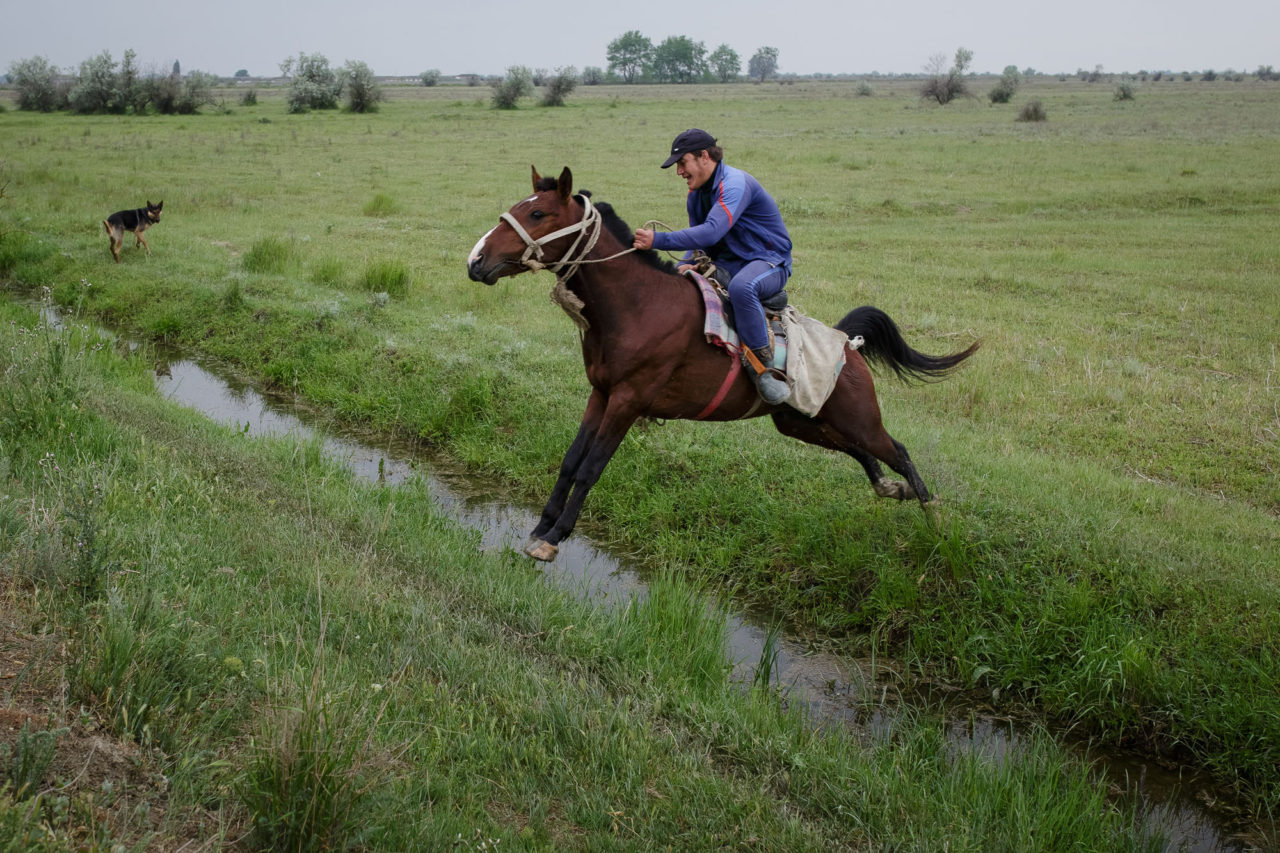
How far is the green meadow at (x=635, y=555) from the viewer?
3732 mm

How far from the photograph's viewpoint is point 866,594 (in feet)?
21.9

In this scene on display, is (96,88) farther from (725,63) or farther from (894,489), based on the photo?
(725,63)

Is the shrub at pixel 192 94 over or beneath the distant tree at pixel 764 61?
beneath

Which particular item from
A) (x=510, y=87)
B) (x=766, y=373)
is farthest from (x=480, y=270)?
(x=510, y=87)

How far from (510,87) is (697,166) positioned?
191 ft

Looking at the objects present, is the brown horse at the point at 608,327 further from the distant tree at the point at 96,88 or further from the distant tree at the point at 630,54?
the distant tree at the point at 630,54

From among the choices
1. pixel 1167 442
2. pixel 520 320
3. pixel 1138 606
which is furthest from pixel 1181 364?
pixel 520 320

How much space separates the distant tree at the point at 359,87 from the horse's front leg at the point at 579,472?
54295 mm

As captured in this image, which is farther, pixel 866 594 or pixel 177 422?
pixel 177 422

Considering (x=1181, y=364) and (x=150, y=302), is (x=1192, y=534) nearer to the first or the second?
(x=1181, y=364)

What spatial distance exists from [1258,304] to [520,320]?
1097 cm

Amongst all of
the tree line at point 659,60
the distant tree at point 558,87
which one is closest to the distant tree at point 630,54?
the tree line at point 659,60

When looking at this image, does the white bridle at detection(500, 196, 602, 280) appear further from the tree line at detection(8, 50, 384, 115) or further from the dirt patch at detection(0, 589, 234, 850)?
the tree line at detection(8, 50, 384, 115)

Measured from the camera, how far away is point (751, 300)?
21.2ft
